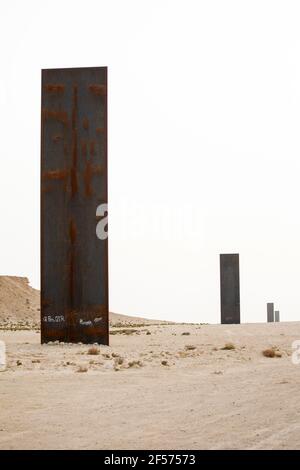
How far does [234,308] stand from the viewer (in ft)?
133

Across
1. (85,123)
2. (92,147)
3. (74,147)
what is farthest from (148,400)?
(85,123)

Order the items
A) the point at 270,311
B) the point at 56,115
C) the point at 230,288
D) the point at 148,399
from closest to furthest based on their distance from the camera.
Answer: the point at 148,399 < the point at 56,115 < the point at 230,288 < the point at 270,311

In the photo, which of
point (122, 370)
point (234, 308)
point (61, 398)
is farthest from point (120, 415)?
point (234, 308)

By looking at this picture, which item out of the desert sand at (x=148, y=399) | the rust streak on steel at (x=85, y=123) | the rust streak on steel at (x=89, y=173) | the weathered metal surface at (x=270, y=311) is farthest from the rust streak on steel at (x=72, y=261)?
the weathered metal surface at (x=270, y=311)

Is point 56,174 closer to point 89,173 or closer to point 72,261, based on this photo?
point 89,173

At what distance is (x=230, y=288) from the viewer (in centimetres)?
4006

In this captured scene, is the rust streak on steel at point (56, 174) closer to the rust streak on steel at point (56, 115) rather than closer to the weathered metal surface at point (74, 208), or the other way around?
the weathered metal surface at point (74, 208)

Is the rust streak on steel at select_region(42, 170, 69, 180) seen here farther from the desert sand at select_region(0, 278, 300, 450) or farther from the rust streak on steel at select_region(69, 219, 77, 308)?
the desert sand at select_region(0, 278, 300, 450)

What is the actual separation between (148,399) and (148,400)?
102mm

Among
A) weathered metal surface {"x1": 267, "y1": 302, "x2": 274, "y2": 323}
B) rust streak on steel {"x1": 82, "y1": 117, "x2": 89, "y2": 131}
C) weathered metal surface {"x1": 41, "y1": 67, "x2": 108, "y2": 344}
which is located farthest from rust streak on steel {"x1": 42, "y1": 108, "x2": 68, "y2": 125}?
weathered metal surface {"x1": 267, "y1": 302, "x2": 274, "y2": 323}

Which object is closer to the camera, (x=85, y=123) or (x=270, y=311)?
(x=85, y=123)
